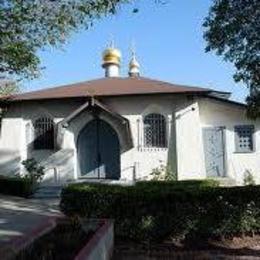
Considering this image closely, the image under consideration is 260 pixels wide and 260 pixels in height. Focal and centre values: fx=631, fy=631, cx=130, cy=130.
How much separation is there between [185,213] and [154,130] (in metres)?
12.3

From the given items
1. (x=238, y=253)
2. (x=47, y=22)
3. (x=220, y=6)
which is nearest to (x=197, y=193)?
(x=238, y=253)

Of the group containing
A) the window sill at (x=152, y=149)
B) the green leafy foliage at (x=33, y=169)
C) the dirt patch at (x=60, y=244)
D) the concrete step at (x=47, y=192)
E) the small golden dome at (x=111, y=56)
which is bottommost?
the dirt patch at (x=60, y=244)

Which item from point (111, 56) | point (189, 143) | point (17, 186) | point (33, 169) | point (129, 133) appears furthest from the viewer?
point (111, 56)

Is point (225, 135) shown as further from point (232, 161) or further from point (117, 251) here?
point (117, 251)

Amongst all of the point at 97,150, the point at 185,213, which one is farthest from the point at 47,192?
the point at 185,213

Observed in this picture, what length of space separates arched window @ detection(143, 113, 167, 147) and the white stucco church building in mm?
42

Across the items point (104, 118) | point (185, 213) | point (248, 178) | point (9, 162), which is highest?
point (104, 118)

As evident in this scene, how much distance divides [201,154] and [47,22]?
13.3 meters

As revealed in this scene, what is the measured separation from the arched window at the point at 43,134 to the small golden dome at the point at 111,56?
8911 millimetres

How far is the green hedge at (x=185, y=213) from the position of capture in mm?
14445

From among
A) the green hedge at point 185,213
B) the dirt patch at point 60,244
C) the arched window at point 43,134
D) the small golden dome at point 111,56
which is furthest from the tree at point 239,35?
the small golden dome at point 111,56

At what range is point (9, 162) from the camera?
89.9 feet

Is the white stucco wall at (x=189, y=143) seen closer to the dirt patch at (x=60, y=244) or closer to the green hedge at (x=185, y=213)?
the green hedge at (x=185, y=213)

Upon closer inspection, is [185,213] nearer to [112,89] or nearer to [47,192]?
[47,192]
